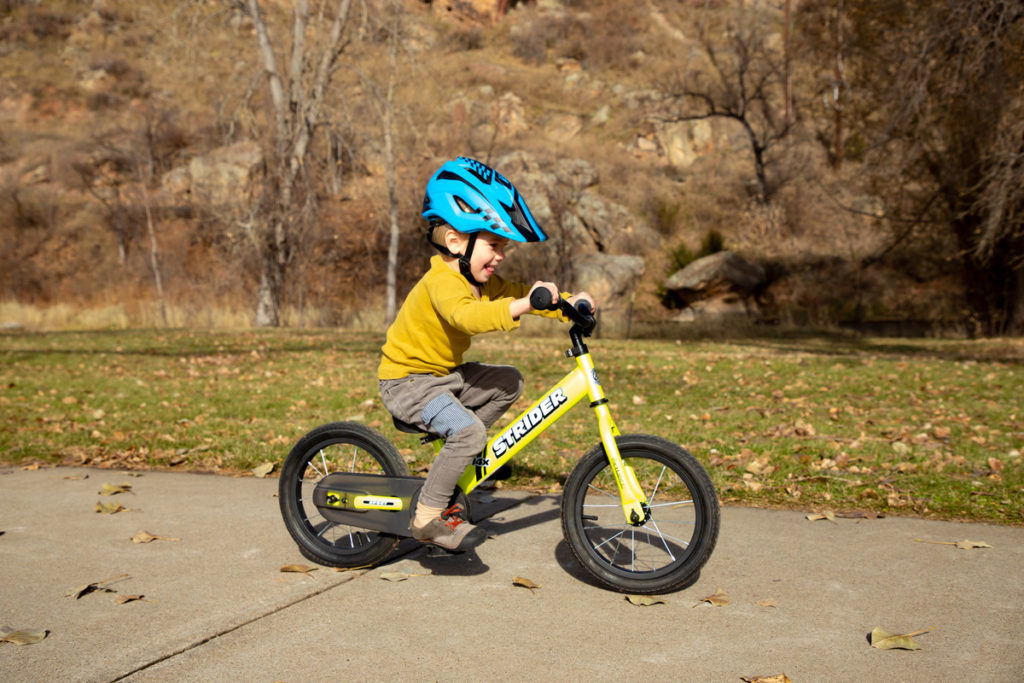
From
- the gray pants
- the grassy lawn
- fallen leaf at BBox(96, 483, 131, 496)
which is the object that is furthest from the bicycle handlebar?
fallen leaf at BBox(96, 483, 131, 496)

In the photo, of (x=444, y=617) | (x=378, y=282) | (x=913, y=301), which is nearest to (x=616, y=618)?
(x=444, y=617)

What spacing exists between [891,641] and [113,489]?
15.5ft

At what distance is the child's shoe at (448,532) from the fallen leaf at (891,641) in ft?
5.58

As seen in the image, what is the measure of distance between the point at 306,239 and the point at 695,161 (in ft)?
81.2

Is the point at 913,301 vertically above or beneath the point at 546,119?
beneath

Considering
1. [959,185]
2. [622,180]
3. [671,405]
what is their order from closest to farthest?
1. [671,405]
2. [959,185]
3. [622,180]

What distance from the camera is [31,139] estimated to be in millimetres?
41281

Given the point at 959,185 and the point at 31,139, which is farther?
the point at 31,139

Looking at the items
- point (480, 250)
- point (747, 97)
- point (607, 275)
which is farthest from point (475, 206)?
point (747, 97)

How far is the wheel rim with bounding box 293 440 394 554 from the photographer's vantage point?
164 inches

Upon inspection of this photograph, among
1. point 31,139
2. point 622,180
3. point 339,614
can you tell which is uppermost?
point 31,139

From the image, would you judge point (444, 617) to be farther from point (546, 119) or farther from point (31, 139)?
point (31, 139)

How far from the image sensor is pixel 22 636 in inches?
123

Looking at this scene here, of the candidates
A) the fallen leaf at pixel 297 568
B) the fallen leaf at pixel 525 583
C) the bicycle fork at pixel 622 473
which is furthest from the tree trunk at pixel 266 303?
the bicycle fork at pixel 622 473
